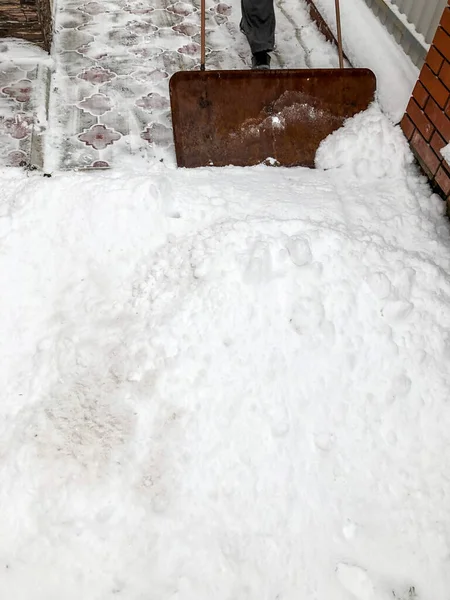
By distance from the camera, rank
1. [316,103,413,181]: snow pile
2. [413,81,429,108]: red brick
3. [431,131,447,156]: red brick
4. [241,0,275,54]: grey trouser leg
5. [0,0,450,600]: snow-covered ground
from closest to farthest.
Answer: [0,0,450,600]: snow-covered ground
[431,131,447,156]: red brick
[413,81,429,108]: red brick
[316,103,413,181]: snow pile
[241,0,275,54]: grey trouser leg

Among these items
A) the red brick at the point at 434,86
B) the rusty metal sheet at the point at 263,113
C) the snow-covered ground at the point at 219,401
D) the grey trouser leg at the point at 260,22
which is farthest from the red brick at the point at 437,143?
the grey trouser leg at the point at 260,22

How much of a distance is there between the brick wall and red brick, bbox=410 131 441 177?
281 cm

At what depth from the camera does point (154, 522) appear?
1704mm

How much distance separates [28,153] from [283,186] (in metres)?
1.58

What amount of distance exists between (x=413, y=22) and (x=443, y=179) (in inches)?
55.3

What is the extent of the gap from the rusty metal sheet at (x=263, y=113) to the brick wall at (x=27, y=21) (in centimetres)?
166

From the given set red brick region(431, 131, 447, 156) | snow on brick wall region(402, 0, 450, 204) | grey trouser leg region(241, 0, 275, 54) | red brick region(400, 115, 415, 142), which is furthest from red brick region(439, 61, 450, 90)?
grey trouser leg region(241, 0, 275, 54)

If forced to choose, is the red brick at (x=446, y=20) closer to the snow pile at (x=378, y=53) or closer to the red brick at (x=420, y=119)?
the red brick at (x=420, y=119)

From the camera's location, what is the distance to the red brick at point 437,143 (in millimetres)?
2449

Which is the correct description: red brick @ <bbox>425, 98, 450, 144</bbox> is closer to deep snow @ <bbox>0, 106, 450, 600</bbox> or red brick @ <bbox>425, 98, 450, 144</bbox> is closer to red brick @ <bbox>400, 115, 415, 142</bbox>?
red brick @ <bbox>400, 115, 415, 142</bbox>

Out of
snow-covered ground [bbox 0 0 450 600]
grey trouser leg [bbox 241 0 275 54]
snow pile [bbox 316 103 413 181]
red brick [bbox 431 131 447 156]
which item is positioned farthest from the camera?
grey trouser leg [bbox 241 0 275 54]

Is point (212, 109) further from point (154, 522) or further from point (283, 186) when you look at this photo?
point (154, 522)

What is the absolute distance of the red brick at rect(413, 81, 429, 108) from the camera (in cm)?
255

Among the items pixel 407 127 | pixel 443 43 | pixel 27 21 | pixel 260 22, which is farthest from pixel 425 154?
pixel 27 21
